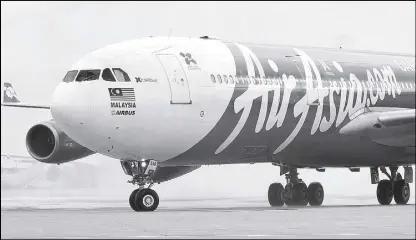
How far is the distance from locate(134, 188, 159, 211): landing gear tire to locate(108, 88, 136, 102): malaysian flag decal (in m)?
2.14

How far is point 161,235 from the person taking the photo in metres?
15.4

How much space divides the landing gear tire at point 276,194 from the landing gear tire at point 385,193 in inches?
115

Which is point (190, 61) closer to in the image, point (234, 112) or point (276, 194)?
point (234, 112)

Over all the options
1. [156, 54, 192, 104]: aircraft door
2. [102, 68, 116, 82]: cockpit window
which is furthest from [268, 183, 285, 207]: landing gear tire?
[102, 68, 116, 82]: cockpit window

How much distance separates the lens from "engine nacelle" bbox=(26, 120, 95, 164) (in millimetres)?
28016

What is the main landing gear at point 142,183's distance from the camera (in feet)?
79.6

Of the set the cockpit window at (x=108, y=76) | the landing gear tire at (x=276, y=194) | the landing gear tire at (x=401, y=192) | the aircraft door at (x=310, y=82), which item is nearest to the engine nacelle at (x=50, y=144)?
the cockpit window at (x=108, y=76)

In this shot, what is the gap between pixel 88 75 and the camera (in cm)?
2458

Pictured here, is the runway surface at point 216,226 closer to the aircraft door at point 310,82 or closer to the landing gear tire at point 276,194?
the aircraft door at point 310,82

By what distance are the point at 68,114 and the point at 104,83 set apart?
1.11 m

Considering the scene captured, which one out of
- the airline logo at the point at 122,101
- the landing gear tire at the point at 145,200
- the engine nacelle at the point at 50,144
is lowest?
the landing gear tire at the point at 145,200

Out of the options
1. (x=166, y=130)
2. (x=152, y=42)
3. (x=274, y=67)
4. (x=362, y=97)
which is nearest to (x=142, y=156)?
(x=166, y=130)

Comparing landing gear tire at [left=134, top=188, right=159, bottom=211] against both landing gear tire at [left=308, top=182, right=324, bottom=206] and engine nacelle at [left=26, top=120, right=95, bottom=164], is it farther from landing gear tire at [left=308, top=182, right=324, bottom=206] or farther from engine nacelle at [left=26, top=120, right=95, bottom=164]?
landing gear tire at [left=308, top=182, right=324, bottom=206]

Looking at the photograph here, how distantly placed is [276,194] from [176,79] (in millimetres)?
8288
